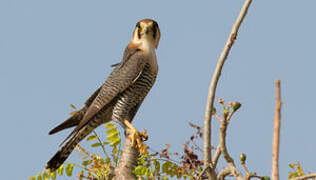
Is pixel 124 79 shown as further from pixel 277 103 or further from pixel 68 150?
pixel 277 103

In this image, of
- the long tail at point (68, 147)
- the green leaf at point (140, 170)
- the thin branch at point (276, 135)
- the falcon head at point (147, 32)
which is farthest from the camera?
the falcon head at point (147, 32)

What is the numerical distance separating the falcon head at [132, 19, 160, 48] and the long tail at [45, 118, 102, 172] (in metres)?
1.18

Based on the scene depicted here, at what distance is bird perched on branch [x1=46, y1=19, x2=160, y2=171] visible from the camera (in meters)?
5.28

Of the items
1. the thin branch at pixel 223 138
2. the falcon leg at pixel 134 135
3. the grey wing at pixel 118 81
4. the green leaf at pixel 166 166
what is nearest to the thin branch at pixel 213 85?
the thin branch at pixel 223 138

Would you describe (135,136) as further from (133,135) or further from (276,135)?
(276,135)

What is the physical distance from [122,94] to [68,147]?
0.87m

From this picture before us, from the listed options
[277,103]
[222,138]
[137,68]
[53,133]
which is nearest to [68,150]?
[53,133]

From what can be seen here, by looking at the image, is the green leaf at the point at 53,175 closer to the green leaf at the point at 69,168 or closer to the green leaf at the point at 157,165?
the green leaf at the point at 69,168

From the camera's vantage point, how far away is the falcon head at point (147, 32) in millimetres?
5820

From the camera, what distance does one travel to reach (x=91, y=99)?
5723mm

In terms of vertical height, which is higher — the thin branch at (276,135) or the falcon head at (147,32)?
the falcon head at (147,32)

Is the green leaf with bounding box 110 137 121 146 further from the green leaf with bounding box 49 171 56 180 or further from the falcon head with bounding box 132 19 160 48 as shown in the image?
the falcon head with bounding box 132 19 160 48

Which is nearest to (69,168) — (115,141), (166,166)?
(115,141)

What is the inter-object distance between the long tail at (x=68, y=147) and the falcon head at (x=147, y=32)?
1.18 meters
